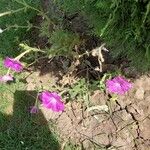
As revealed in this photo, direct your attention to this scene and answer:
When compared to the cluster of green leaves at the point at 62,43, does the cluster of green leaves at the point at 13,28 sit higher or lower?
lower

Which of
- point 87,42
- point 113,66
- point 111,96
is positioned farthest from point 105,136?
point 87,42

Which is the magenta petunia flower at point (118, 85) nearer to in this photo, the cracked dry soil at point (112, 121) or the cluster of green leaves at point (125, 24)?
the cluster of green leaves at point (125, 24)

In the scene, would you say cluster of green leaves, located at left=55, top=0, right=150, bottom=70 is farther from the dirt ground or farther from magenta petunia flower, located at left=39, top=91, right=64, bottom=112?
magenta petunia flower, located at left=39, top=91, right=64, bottom=112

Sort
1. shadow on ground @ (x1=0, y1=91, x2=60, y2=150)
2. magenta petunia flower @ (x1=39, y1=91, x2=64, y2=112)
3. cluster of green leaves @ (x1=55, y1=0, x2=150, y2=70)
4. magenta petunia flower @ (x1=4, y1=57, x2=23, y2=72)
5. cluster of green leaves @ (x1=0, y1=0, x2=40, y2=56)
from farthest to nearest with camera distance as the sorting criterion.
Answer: cluster of green leaves @ (x1=0, y1=0, x2=40, y2=56) < shadow on ground @ (x1=0, y1=91, x2=60, y2=150) < magenta petunia flower @ (x1=4, y1=57, x2=23, y2=72) < magenta petunia flower @ (x1=39, y1=91, x2=64, y2=112) < cluster of green leaves @ (x1=55, y1=0, x2=150, y2=70)

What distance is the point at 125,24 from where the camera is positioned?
3307mm

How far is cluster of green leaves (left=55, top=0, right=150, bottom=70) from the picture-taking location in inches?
124

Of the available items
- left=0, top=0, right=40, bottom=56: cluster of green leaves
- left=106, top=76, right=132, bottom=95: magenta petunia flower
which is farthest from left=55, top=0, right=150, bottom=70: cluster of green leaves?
left=0, top=0, right=40, bottom=56: cluster of green leaves

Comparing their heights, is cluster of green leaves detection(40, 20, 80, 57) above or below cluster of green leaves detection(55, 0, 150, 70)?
below

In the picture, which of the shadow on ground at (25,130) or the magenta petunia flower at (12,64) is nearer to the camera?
the magenta petunia flower at (12,64)

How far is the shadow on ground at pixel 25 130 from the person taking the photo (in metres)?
3.82

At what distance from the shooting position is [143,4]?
314 centimetres

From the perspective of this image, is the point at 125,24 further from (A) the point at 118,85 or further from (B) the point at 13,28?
(B) the point at 13,28

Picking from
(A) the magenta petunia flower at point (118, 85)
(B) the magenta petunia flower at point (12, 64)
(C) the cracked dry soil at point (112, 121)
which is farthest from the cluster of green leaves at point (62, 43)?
(A) the magenta petunia flower at point (118, 85)

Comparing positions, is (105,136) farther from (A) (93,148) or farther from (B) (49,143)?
(B) (49,143)
